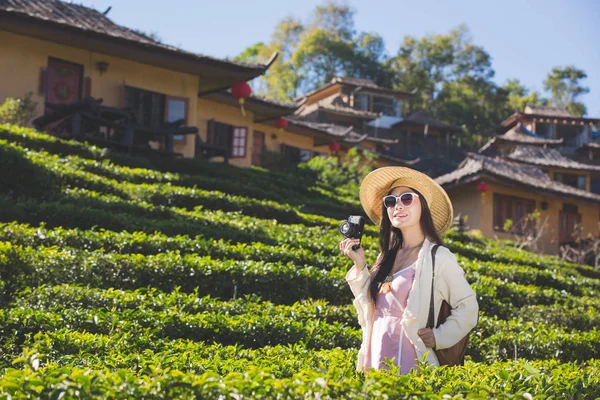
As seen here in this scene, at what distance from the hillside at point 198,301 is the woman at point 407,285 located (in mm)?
267

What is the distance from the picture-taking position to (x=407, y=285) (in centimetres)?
425

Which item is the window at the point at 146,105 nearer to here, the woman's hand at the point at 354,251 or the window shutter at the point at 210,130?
the window shutter at the point at 210,130

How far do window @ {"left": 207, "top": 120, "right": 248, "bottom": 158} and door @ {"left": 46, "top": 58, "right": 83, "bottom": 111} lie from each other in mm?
5606

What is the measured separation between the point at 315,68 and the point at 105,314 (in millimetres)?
55787

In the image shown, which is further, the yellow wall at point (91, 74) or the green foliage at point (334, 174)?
the green foliage at point (334, 174)

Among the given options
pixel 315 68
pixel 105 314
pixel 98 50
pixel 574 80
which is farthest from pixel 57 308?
pixel 574 80

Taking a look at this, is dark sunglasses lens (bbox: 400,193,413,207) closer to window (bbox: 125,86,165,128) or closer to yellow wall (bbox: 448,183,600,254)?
window (bbox: 125,86,165,128)

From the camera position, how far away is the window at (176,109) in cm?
2079

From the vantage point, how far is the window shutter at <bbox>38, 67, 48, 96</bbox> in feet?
60.0

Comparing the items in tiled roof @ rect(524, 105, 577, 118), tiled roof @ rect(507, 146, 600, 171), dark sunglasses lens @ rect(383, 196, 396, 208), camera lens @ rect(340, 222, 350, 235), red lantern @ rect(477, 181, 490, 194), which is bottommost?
camera lens @ rect(340, 222, 350, 235)

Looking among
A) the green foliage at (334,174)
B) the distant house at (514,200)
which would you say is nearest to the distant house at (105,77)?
the green foliage at (334,174)

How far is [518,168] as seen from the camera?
104 ft

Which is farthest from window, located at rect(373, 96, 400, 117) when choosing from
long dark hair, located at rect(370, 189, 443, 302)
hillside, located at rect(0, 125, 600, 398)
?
long dark hair, located at rect(370, 189, 443, 302)

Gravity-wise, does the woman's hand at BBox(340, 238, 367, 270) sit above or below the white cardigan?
above
